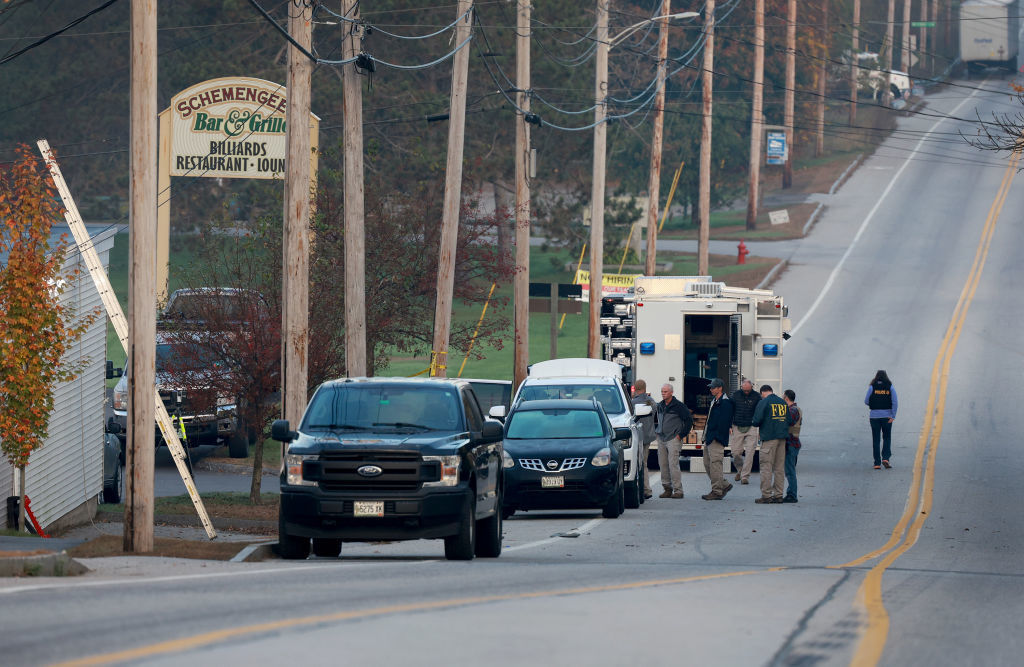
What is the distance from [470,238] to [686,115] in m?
46.1

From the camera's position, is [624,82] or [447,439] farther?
[624,82]

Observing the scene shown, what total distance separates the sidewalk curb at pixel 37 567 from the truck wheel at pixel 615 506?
34.4 ft

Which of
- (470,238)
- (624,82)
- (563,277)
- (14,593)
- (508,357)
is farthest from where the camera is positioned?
(624,82)

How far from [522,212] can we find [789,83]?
48.6 meters

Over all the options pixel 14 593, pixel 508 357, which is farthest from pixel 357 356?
pixel 508 357

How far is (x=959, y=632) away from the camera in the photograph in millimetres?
10633

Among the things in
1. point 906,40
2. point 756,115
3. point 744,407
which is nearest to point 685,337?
point 744,407

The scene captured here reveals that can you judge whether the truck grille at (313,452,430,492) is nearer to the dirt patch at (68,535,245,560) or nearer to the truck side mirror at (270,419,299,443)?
the truck side mirror at (270,419,299,443)

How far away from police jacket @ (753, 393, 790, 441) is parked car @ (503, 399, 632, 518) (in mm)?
3236

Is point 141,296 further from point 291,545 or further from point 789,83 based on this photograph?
point 789,83

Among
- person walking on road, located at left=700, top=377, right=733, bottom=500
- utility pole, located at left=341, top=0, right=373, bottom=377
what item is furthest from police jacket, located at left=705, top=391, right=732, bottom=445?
utility pole, located at left=341, top=0, right=373, bottom=377

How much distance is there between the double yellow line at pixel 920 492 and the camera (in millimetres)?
10263

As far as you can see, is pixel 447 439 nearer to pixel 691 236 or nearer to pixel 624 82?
pixel 691 236

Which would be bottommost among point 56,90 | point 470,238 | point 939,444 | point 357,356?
point 939,444
